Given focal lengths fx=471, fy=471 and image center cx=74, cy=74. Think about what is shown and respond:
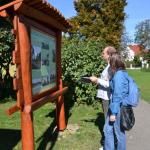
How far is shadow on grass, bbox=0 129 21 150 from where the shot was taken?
28.4 feet

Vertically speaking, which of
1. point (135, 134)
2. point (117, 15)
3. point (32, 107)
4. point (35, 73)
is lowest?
point (135, 134)

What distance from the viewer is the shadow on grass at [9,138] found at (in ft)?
28.4

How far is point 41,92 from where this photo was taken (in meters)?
7.54

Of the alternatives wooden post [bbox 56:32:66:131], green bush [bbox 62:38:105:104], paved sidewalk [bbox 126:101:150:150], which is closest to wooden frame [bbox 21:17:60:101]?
wooden post [bbox 56:32:66:131]

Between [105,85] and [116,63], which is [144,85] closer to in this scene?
[105,85]

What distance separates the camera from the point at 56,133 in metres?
9.84

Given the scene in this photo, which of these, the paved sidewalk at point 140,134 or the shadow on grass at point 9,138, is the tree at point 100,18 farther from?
→ the shadow on grass at point 9,138

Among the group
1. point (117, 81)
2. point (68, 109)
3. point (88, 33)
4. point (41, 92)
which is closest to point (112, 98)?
point (117, 81)

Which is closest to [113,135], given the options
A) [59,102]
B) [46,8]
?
[46,8]

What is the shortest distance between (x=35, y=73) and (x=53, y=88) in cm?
187

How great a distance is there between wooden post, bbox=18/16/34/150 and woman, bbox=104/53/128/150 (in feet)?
4.54

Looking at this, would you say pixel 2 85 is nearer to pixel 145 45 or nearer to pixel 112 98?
pixel 112 98

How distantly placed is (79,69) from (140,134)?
446cm

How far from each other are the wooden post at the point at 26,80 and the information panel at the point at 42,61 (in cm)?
37
